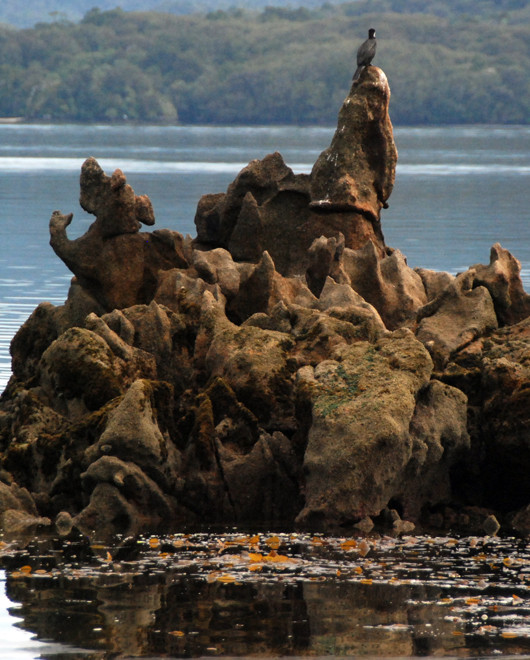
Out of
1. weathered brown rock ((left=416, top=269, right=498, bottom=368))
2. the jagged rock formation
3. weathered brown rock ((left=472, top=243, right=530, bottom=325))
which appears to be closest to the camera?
the jagged rock formation

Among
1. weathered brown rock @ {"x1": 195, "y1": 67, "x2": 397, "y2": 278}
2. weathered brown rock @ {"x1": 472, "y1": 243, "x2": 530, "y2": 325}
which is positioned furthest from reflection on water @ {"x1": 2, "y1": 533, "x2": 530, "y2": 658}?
weathered brown rock @ {"x1": 195, "y1": 67, "x2": 397, "y2": 278}

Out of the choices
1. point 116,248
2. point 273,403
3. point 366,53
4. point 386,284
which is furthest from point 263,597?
point 366,53

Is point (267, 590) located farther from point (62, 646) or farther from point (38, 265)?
point (38, 265)

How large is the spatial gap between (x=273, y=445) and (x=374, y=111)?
10.4 m

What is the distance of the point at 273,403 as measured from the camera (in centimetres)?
2061

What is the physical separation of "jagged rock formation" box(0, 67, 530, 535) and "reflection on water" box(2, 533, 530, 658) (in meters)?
1.17

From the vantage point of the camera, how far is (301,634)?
14.2 m

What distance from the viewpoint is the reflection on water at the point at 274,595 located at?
45.6 ft

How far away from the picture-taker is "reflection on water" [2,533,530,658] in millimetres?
13914

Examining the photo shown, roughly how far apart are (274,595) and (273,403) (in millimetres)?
5426

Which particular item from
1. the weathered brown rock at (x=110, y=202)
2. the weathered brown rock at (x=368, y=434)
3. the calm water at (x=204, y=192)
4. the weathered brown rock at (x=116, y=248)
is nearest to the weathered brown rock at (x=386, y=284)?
the weathered brown rock at (x=116, y=248)

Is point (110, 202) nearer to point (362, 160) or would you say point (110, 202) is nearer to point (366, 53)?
point (362, 160)

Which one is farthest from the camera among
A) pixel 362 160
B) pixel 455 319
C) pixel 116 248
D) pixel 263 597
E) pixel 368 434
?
pixel 362 160

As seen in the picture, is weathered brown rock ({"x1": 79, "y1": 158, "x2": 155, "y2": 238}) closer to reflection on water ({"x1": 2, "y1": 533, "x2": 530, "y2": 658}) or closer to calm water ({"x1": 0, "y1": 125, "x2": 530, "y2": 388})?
calm water ({"x1": 0, "y1": 125, "x2": 530, "y2": 388})
